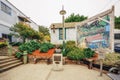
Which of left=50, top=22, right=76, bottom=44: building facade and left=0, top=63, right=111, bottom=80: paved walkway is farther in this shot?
left=50, top=22, right=76, bottom=44: building facade

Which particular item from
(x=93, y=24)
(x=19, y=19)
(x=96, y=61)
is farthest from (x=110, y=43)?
(x=19, y=19)

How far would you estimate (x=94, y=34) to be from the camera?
1217 centimetres

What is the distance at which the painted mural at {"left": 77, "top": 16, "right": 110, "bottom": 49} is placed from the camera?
1048 cm

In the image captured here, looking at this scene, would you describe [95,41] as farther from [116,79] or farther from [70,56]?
[116,79]

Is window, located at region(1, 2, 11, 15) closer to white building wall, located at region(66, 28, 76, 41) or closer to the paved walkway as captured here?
white building wall, located at region(66, 28, 76, 41)

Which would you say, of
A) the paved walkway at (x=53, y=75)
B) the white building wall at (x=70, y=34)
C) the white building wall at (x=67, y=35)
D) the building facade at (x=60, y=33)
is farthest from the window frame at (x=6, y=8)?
the paved walkway at (x=53, y=75)

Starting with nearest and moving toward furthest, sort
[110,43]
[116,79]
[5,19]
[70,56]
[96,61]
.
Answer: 1. [116,79]
2. [96,61]
3. [110,43]
4. [70,56]
5. [5,19]

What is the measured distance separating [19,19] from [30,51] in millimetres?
13751

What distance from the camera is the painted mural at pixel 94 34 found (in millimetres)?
10477

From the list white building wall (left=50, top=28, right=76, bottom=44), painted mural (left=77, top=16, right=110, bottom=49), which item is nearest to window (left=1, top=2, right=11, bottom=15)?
white building wall (left=50, top=28, right=76, bottom=44)

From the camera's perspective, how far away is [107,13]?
33.5ft

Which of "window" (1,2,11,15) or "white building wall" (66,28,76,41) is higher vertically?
"window" (1,2,11,15)

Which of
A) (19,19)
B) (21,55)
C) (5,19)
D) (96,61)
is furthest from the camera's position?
(19,19)

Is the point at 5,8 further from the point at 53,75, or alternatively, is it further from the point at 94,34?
the point at 53,75
